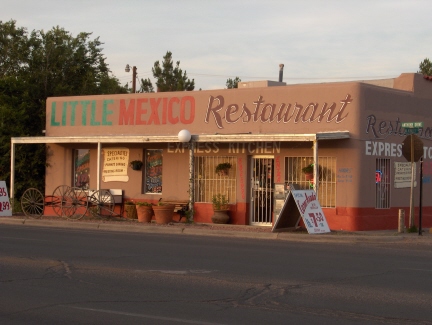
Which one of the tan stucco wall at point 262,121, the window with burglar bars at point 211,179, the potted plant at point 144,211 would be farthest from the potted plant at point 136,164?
the window with burglar bars at point 211,179

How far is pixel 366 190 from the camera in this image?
2191 cm

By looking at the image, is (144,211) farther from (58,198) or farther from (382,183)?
(382,183)

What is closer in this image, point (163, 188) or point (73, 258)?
point (73, 258)

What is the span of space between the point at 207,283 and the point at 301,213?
30.5 feet

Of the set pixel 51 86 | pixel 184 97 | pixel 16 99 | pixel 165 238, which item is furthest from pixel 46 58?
pixel 165 238

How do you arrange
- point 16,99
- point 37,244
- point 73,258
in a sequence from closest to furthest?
point 73,258, point 37,244, point 16,99

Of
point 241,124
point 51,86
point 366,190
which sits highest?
point 51,86

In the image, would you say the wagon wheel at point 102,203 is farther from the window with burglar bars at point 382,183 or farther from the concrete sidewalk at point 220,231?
the window with burglar bars at point 382,183

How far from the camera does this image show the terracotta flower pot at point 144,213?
941 inches

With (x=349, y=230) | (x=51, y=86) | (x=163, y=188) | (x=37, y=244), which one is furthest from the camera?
(x=51, y=86)

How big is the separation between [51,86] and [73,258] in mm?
19901

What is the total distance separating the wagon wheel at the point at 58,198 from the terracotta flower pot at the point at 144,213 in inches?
110

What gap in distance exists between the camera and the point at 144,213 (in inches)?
942

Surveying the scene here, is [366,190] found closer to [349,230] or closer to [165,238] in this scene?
[349,230]
